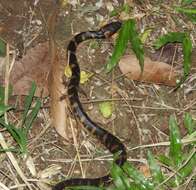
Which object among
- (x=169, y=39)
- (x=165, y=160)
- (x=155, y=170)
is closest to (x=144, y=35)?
(x=169, y=39)

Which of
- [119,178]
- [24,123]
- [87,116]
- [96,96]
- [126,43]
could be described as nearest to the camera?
[119,178]

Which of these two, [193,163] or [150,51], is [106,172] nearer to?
[193,163]

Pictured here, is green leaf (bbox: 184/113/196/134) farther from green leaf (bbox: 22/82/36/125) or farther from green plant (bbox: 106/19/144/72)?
green leaf (bbox: 22/82/36/125)

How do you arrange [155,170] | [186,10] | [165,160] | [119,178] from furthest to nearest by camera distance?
[186,10] < [165,160] < [155,170] < [119,178]

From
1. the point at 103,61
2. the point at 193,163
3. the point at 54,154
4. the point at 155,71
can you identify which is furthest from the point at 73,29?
the point at 193,163

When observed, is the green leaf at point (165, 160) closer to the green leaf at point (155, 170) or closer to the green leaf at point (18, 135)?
the green leaf at point (155, 170)

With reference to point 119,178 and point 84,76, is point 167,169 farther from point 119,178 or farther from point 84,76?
point 84,76

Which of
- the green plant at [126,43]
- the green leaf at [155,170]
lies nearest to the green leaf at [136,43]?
the green plant at [126,43]
